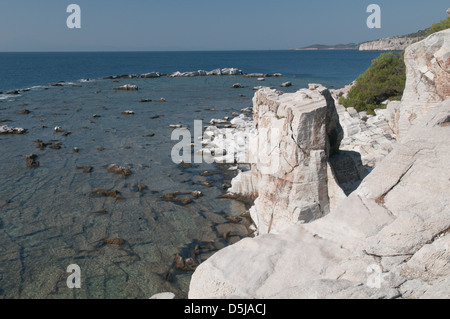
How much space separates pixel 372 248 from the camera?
5574 mm

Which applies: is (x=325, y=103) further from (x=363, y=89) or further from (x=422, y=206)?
(x=363, y=89)

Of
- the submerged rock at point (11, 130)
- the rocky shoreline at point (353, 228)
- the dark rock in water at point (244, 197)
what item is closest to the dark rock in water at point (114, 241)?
the dark rock in water at point (244, 197)

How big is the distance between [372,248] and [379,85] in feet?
82.4

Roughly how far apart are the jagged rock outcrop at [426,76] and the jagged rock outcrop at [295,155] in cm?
280

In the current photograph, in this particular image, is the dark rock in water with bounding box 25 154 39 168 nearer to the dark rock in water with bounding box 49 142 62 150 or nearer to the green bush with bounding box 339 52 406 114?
the dark rock in water with bounding box 49 142 62 150

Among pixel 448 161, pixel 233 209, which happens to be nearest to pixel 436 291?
pixel 448 161

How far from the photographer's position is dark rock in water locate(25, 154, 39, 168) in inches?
850

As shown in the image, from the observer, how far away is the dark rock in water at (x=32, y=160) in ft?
70.9

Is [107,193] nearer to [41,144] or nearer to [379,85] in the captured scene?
[41,144]

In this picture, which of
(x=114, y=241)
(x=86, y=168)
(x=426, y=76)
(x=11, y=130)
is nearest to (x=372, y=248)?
(x=426, y=76)

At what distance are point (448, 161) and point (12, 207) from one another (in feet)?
56.6

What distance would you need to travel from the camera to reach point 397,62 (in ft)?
94.1

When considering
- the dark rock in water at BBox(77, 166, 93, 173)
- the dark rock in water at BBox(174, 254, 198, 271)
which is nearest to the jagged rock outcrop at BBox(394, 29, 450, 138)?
the dark rock in water at BBox(174, 254, 198, 271)

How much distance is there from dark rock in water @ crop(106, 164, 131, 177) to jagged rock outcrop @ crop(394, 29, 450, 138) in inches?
571
